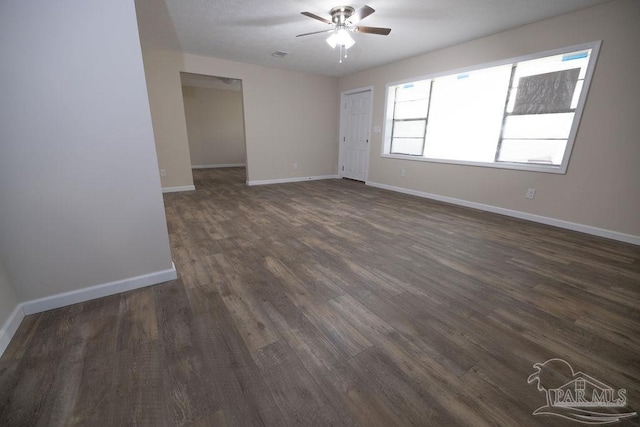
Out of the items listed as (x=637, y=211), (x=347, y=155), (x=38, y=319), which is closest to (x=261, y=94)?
(x=347, y=155)

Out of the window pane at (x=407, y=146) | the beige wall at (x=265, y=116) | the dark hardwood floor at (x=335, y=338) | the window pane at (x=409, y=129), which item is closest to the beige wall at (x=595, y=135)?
the dark hardwood floor at (x=335, y=338)

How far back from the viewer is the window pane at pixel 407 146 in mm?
5064

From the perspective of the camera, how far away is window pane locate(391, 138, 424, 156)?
5064 millimetres

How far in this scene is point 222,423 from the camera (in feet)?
3.30

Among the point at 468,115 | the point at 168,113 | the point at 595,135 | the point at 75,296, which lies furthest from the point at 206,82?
the point at 595,135

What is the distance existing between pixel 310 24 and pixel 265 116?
8.94 feet

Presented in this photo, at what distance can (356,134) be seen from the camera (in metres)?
6.30

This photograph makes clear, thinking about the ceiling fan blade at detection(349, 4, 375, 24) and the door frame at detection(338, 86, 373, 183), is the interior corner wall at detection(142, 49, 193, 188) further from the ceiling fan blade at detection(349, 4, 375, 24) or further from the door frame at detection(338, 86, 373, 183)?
the door frame at detection(338, 86, 373, 183)

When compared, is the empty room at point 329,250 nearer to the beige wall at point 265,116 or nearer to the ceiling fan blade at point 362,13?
the ceiling fan blade at point 362,13

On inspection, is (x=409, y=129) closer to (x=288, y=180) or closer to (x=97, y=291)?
(x=288, y=180)

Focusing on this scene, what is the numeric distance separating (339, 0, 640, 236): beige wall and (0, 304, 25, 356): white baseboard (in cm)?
521

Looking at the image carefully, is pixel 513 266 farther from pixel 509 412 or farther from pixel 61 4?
pixel 61 4

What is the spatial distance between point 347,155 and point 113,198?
5639 mm

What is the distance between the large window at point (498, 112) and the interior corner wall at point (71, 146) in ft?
14.7
